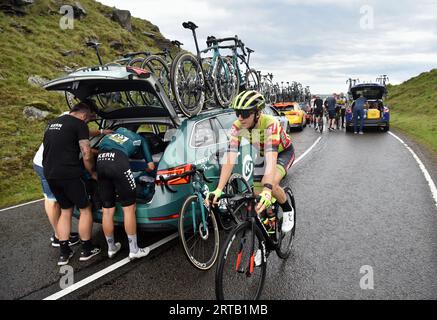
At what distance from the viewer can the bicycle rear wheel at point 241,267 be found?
2906 millimetres

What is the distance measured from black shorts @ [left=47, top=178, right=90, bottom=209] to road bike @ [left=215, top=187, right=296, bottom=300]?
6.76 feet

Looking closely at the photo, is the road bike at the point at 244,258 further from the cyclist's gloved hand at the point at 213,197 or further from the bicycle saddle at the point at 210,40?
the bicycle saddle at the point at 210,40

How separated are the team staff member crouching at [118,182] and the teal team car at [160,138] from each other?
151mm

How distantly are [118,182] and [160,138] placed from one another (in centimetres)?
181

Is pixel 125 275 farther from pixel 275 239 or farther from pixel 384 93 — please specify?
pixel 384 93

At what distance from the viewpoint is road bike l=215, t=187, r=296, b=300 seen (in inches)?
115

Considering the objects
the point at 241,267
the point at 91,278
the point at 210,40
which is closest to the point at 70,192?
the point at 91,278

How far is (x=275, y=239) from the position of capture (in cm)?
396

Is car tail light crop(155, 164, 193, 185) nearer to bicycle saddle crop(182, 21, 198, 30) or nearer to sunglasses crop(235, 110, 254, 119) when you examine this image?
sunglasses crop(235, 110, 254, 119)

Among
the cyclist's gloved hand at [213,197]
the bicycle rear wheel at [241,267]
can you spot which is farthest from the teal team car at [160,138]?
the bicycle rear wheel at [241,267]

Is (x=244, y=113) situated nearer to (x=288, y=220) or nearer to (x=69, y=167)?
(x=288, y=220)

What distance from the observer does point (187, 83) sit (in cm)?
589

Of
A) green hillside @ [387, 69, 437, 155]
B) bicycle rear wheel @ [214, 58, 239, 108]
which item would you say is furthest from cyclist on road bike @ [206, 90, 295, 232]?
green hillside @ [387, 69, 437, 155]
